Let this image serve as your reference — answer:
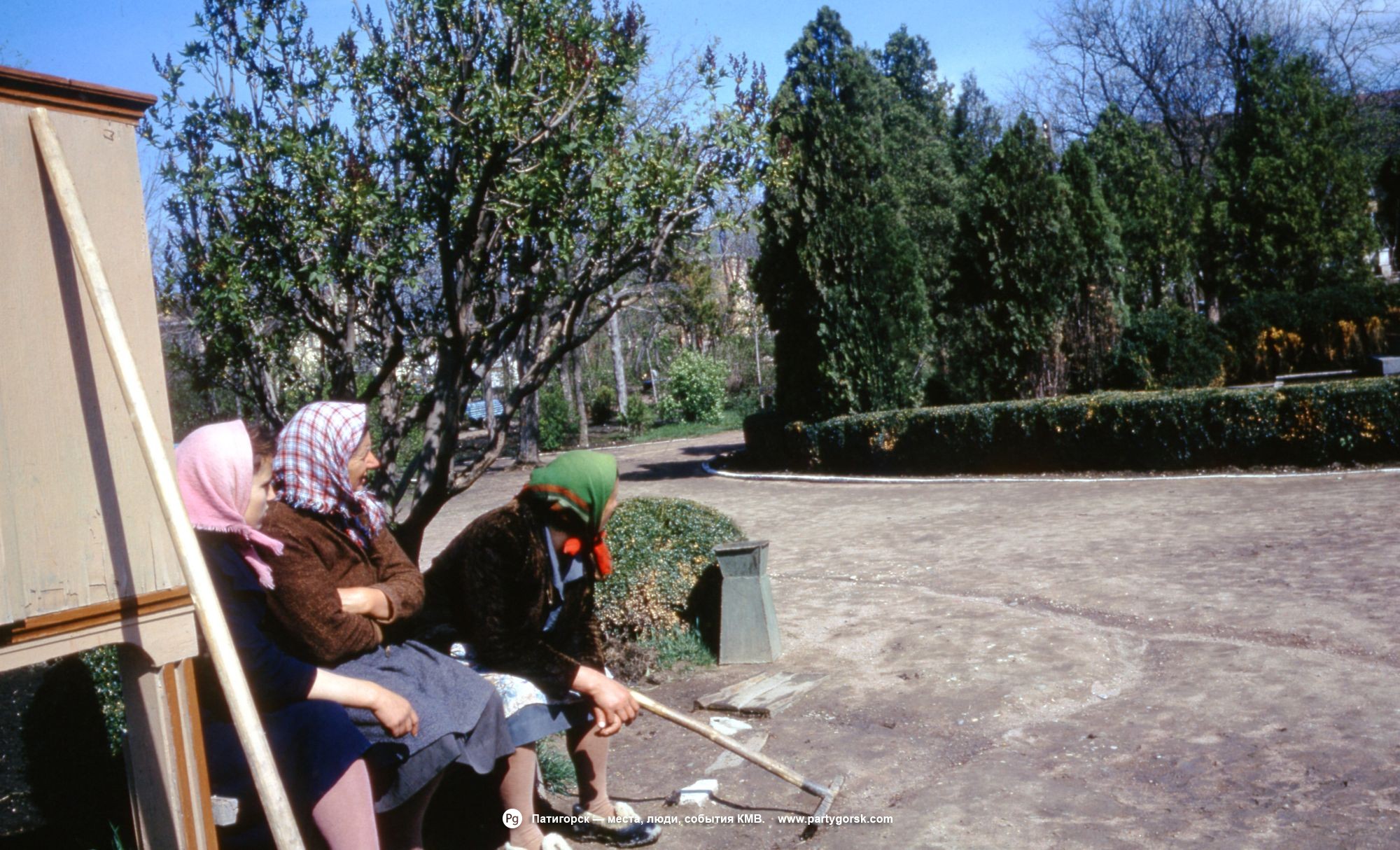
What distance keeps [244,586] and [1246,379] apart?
2051 centimetres

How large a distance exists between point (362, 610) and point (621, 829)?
126 centimetres

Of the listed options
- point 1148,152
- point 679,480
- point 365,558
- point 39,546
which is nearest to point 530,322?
point 365,558

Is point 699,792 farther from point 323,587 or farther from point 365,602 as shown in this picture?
point 323,587

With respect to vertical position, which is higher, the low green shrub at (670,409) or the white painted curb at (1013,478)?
the low green shrub at (670,409)

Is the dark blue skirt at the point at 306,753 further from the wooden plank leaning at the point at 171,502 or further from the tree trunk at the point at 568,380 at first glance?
the tree trunk at the point at 568,380

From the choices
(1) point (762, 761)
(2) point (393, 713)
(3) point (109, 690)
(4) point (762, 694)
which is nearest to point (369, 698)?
(2) point (393, 713)

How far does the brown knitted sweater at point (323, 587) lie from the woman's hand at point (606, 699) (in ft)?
1.90

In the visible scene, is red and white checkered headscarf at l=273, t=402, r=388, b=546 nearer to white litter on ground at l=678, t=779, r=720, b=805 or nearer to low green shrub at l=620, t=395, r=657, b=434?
white litter on ground at l=678, t=779, r=720, b=805

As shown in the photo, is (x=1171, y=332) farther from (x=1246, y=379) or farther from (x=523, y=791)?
(x=523, y=791)

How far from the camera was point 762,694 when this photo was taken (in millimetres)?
5312

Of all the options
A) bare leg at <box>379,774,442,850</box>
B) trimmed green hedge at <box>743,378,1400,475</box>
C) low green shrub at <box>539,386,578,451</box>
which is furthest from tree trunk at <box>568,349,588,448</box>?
bare leg at <box>379,774,442,850</box>

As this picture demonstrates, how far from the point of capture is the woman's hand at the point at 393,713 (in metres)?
2.88

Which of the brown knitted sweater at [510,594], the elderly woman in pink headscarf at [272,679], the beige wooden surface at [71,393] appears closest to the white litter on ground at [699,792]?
the brown knitted sweater at [510,594]

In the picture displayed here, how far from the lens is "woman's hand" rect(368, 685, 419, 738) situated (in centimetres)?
288
